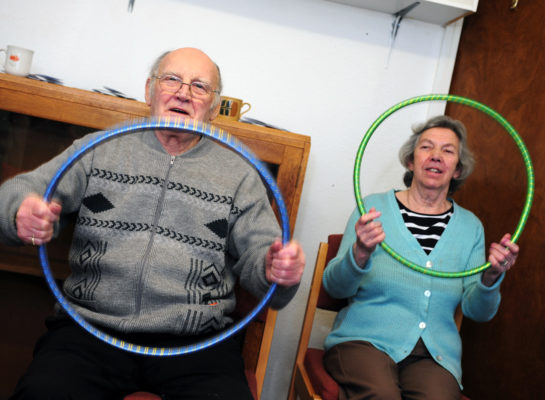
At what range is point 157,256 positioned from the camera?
1.42 metres

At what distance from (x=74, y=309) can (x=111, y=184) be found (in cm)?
35

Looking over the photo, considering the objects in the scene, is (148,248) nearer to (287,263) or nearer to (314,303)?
(287,263)

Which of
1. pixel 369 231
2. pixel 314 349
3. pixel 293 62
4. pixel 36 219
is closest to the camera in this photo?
pixel 36 219

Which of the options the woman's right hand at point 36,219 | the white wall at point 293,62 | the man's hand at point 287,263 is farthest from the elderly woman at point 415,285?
the woman's right hand at point 36,219

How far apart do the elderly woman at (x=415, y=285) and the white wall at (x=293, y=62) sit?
563 mm

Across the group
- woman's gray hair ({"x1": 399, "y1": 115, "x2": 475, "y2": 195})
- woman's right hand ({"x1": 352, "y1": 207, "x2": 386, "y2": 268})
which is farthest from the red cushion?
woman's gray hair ({"x1": 399, "y1": 115, "x2": 475, "y2": 195})

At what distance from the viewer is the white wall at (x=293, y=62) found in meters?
2.37

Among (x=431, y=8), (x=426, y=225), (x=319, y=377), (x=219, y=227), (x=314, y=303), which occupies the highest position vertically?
(x=431, y=8)

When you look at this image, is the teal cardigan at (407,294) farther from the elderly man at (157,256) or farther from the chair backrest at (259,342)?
the elderly man at (157,256)

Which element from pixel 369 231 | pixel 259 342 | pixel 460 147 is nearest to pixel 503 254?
pixel 369 231

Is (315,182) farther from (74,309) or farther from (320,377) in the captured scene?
(74,309)

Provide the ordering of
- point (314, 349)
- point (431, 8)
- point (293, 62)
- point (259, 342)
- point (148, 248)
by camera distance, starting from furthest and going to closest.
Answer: point (293, 62) → point (431, 8) → point (314, 349) → point (259, 342) → point (148, 248)

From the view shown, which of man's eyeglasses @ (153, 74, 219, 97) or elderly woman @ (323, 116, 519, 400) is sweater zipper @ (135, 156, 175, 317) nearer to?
man's eyeglasses @ (153, 74, 219, 97)

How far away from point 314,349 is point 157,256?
2.81 ft
